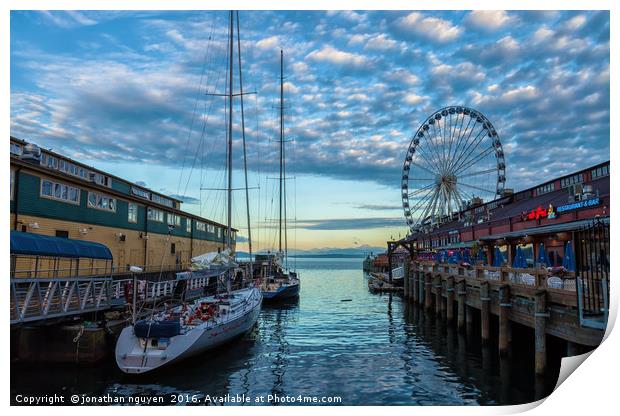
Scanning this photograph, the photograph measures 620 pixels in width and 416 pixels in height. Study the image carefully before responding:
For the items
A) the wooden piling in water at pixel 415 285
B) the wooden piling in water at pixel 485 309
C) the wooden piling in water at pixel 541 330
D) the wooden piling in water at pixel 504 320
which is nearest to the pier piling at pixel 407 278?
the wooden piling in water at pixel 415 285

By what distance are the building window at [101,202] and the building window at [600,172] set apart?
3488cm

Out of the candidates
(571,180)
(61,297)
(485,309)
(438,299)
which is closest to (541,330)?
(485,309)

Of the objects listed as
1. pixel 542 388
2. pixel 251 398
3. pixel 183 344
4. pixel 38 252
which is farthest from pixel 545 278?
pixel 38 252

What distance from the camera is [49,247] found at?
19953 millimetres

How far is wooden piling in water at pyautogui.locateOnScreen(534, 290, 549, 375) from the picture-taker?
16.7 meters

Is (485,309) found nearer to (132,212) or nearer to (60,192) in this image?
(60,192)

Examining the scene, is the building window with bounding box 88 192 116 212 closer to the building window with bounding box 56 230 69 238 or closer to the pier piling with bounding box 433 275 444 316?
the building window with bounding box 56 230 69 238

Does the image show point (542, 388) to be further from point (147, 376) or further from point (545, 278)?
point (147, 376)

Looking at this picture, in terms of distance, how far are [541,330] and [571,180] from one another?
27.6 m

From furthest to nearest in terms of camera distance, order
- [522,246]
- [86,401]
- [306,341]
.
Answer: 1. [522,246]
2. [306,341]
3. [86,401]

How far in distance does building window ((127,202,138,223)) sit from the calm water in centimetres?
1404
